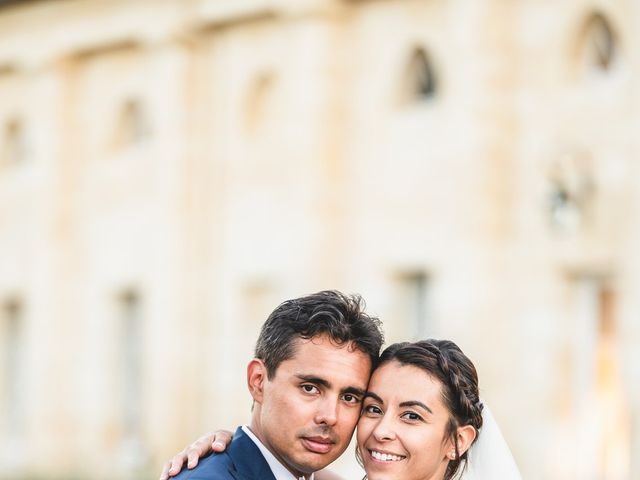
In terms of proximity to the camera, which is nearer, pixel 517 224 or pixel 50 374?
pixel 517 224

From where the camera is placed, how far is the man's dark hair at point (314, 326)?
224 inches

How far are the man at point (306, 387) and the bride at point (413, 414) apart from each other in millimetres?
79

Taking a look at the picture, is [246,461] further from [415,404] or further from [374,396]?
[415,404]

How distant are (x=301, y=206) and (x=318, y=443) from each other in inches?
694

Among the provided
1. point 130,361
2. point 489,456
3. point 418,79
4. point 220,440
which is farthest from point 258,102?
point 220,440

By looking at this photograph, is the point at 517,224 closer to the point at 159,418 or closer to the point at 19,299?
the point at 159,418

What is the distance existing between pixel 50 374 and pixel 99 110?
190 inches

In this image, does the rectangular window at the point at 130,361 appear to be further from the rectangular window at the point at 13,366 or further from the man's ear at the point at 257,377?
the man's ear at the point at 257,377

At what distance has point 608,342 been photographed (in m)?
19.9

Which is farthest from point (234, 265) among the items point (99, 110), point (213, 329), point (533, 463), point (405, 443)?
point (405, 443)

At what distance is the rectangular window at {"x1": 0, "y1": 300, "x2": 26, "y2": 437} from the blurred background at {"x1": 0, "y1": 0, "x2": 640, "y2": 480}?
5cm

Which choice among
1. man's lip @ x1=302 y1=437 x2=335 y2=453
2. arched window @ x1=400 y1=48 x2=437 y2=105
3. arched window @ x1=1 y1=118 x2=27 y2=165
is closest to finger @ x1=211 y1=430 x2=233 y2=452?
man's lip @ x1=302 y1=437 x2=335 y2=453

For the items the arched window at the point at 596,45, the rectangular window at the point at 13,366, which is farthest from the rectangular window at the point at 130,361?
the arched window at the point at 596,45

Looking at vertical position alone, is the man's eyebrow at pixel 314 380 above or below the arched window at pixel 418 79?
below
